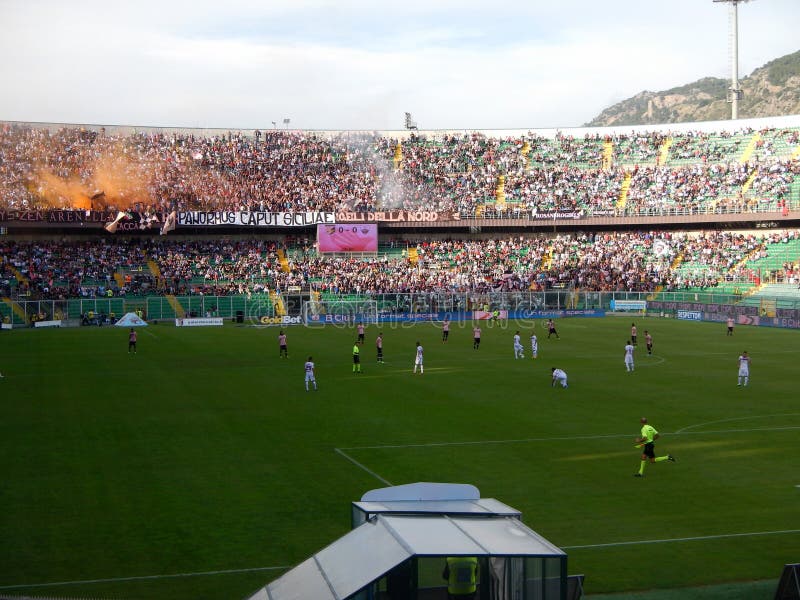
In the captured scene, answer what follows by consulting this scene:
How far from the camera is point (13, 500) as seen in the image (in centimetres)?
2077

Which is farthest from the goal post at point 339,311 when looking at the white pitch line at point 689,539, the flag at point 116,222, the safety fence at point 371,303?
the white pitch line at point 689,539

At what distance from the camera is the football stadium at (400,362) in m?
16.2

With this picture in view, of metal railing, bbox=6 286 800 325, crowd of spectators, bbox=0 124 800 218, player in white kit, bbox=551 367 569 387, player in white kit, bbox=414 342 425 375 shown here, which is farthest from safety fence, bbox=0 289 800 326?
player in white kit, bbox=551 367 569 387

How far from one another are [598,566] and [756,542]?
3.67 meters

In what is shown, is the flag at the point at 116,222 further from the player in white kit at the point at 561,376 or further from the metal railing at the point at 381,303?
the player in white kit at the point at 561,376

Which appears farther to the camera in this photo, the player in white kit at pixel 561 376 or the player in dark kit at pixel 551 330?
the player in dark kit at pixel 551 330

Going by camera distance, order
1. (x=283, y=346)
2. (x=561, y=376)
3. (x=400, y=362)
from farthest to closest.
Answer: (x=283, y=346) → (x=400, y=362) → (x=561, y=376)

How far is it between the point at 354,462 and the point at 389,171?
75392 millimetres

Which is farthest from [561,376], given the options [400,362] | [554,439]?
[400,362]

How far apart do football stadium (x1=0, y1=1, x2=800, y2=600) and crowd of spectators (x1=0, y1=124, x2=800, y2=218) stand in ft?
1.02

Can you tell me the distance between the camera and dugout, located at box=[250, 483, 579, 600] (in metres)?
8.08

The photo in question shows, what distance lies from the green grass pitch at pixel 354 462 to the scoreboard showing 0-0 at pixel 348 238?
3311cm

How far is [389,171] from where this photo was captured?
321 feet

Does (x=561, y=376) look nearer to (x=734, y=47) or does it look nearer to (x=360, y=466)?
(x=360, y=466)
